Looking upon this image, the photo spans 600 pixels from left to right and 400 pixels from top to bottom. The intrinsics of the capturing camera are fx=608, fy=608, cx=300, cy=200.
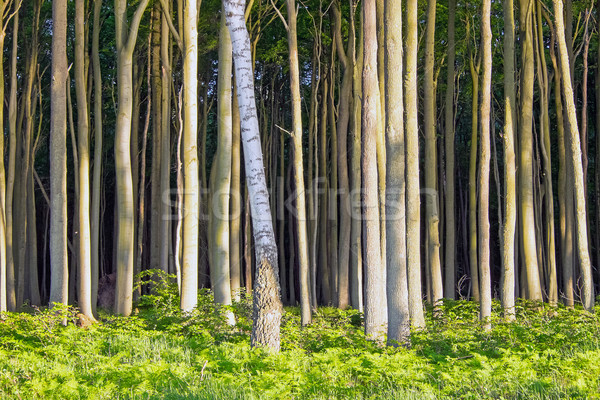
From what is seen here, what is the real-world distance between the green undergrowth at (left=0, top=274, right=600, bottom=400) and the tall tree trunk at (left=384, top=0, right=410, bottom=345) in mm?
448

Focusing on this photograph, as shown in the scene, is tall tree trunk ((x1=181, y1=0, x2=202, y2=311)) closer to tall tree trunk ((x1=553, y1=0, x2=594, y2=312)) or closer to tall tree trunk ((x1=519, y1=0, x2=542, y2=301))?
tall tree trunk ((x1=519, y1=0, x2=542, y2=301))

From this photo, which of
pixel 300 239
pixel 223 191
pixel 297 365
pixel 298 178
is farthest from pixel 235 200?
pixel 297 365

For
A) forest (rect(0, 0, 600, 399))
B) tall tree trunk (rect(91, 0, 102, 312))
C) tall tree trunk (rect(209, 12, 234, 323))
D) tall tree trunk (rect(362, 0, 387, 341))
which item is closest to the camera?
forest (rect(0, 0, 600, 399))

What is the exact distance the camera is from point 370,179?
33.3 ft

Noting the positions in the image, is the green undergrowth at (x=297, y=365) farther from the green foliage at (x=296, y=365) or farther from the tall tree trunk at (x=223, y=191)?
the tall tree trunk at (x=223, y=191)

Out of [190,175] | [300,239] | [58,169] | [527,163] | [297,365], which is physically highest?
[58,169]

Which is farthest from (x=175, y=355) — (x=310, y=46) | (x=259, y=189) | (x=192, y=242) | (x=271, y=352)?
(x=310, y=46)

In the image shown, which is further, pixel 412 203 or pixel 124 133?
pixel 124 133

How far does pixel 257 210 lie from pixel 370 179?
2.69 metres

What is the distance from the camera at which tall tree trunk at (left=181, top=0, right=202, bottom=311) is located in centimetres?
1166

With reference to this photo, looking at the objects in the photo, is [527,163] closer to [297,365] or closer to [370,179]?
[370,179]

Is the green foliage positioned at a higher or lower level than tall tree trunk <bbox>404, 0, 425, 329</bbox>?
lower

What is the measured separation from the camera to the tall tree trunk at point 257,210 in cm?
791

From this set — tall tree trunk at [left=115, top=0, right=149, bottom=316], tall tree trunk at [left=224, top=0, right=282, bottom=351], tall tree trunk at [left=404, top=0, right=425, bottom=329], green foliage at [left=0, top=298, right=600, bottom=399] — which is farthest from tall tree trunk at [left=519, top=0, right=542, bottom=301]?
tall tree trunk at [left=115, top=0, right=149, bottom=316]
